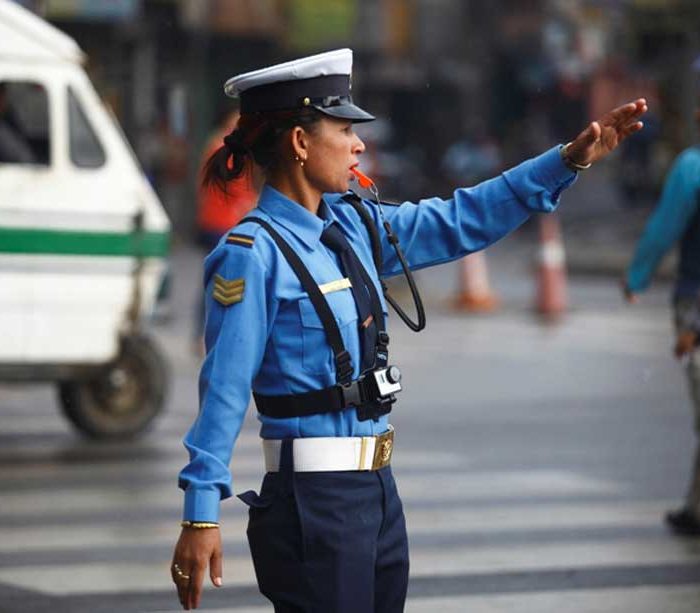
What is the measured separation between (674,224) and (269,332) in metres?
4.05

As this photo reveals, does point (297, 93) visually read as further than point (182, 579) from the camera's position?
Yes

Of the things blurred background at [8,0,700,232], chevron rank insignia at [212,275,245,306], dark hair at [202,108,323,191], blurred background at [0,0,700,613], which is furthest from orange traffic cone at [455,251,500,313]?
chevron rank insignia at [212,275,245,306]

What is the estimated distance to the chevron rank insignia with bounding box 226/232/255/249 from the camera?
12.9 feet

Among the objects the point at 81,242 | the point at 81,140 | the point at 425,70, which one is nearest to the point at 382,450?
the point at 81,242

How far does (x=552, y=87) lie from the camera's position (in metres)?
51.0

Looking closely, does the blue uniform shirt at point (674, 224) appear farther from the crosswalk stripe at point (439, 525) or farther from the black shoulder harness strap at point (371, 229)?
the black shoulder harness strap at point (371, 229)

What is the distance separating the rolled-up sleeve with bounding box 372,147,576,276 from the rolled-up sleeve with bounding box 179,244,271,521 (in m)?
0.48

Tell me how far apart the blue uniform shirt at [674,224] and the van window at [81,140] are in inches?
141

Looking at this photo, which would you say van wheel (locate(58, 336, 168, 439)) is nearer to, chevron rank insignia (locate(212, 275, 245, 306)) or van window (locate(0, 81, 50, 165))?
van window (locate(0, 81, 50, 165))

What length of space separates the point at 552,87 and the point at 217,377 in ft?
→ 157

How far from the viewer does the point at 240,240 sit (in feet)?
13.0

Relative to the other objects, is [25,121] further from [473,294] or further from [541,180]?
[473,294]

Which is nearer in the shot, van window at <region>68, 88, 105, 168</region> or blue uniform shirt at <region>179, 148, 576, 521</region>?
blue uniform shirt at <region>179, 148, 576, 521</region>

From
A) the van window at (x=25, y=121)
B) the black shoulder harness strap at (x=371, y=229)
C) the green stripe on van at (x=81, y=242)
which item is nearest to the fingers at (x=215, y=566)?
the black shoulder harness strap at (x=371, y=229)
